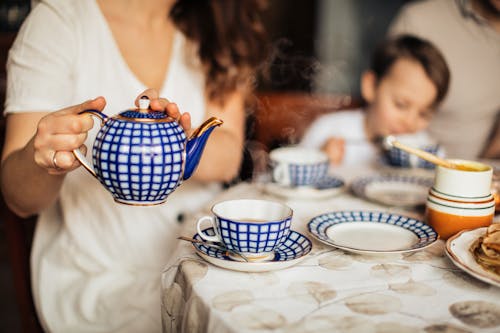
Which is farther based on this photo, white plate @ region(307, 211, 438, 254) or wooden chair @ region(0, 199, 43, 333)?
wooden chair @ region(0, 199, 43, 333)

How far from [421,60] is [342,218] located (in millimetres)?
1249

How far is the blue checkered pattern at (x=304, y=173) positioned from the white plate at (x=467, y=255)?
1.32ft

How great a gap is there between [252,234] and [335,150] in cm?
98

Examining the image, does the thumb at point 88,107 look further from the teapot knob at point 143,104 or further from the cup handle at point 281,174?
the cup handle at point 281,174

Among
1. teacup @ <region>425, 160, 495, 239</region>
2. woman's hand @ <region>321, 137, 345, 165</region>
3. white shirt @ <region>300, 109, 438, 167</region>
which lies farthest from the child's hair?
teacup @ <region>425, 160, 495, 239</region>

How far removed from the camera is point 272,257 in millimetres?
784

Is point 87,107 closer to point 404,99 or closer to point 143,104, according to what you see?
point 143,104

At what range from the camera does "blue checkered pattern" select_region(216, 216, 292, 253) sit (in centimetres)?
73

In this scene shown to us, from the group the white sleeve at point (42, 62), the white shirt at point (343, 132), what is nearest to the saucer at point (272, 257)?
the white sleeve at point (42, 62)

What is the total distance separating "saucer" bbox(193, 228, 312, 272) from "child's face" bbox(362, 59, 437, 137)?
1.29 meters

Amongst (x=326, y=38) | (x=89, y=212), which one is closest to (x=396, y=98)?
(x=89, y=212)

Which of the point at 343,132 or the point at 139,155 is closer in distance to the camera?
the point at 139,155

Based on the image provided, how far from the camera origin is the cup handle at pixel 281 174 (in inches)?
46.6

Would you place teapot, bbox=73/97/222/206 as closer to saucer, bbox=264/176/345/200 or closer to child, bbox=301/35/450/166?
saucer, bbox=264/176/345/200
